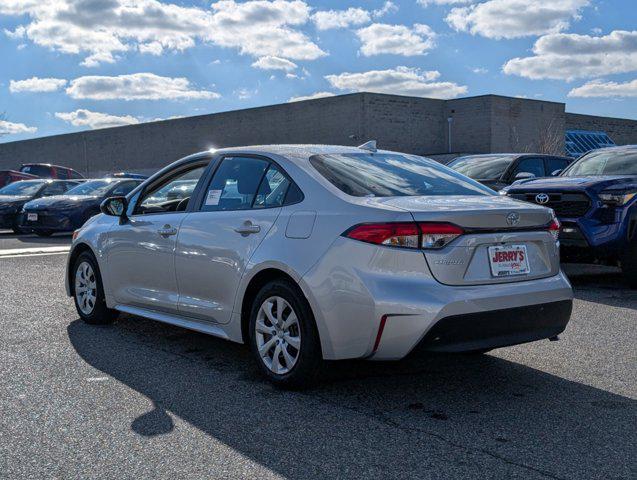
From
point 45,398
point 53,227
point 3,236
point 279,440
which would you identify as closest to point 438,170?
point 279,440

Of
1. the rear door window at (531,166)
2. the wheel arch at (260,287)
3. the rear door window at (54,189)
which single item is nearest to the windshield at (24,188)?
the rear door window at (54,189)

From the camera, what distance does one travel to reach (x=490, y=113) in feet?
138

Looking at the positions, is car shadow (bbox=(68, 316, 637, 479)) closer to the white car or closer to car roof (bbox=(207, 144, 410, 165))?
the white car

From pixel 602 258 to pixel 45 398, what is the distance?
6291 millimetres

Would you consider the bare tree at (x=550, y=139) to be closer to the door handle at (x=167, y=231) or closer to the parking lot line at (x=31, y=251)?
the parking lot line at (x=31, y=251)

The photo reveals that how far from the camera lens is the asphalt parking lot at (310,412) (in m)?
3.63

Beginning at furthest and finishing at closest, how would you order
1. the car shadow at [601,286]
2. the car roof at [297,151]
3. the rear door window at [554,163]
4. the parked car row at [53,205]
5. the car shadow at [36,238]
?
the parked car row at [53,205]
the car shadow at [36,238]
the rear door window at [554,163]
the car shadow at [601,286]
the car roof at [297,151]

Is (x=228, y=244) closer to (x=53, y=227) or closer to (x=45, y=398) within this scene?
(x=45, y=398)

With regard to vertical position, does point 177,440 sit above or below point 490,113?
below

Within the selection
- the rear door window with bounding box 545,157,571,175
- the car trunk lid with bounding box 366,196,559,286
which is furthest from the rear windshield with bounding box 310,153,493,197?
the rear door window with bounding box 545,157,571,175

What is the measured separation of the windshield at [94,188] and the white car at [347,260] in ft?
41.6

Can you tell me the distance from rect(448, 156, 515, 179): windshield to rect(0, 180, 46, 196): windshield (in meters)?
11.8

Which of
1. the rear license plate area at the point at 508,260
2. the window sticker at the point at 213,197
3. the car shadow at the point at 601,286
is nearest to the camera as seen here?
the rear license plate area at the point at 508,260

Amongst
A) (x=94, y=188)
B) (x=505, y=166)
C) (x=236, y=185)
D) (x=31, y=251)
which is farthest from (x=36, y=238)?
(x=236, y=185)
